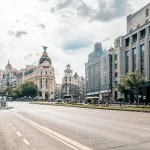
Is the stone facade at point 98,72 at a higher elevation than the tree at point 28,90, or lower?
higher

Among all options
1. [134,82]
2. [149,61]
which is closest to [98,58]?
[149,61]

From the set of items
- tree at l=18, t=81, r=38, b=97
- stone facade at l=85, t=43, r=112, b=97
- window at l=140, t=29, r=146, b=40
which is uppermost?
window at l=140, t=29, r=146, b=40

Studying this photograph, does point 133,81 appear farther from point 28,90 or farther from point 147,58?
point 28,90

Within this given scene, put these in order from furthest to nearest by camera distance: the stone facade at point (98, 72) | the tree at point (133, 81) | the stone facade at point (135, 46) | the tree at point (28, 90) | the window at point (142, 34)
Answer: the tree at point (28, 90)
the stone facade at point (98, 72)
the window at point (142, 34)
the stone facade at point (135, 46)
the tree at point (133, 81)

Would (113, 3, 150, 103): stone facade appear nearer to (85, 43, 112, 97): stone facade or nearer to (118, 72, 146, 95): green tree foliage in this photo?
(85, 43, 112, 97): stone facade

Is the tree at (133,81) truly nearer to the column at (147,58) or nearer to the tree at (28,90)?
the column at (147,58)

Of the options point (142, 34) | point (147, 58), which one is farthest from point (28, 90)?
point (147, 58)

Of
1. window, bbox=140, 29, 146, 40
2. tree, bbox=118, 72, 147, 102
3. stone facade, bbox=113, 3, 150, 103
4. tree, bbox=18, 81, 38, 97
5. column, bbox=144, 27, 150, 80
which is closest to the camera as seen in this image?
tree, bbox=118, 72, 147, 102

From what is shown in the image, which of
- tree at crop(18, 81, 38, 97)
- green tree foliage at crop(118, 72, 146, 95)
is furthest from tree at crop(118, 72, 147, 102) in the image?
tree at crop(18, 81, 38, 97)

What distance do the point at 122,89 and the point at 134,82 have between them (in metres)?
8.16

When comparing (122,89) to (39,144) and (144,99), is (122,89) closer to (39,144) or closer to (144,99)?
(144,99)

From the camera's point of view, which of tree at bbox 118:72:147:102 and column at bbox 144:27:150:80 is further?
column at bbox 144:27:150:80

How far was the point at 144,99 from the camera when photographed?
86.3 m

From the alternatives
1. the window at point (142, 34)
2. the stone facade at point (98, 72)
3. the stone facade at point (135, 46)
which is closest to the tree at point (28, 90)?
the stone facade at point (98, 72)
